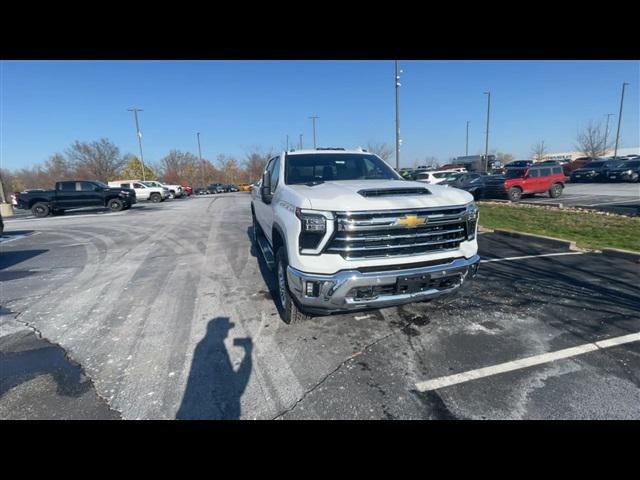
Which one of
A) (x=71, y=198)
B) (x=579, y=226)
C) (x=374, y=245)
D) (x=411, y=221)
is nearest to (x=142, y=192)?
(x=71, y=198)

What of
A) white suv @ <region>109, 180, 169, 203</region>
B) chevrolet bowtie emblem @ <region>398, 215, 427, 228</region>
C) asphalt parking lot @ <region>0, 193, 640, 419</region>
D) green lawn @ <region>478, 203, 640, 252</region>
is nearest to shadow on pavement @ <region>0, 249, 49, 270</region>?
asphalt parking lot @ <region>0, 193, 640, 419</region>

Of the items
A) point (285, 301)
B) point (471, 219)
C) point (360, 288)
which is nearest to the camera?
point (360, 288)

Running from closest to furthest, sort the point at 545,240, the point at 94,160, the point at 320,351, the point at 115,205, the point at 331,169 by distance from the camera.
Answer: the point at 320,351 → the point at 331,169 → the point at 545,240 → the point at 115,205 → the point at 94,160

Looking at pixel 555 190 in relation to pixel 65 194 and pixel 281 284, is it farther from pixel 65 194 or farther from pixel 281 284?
pixel 65 194

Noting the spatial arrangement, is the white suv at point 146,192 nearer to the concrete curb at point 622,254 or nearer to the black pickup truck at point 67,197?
the black pickup truck at point 67,197

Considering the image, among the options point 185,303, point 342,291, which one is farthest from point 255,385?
point 185,303

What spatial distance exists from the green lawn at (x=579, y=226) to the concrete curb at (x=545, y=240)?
0.63ft

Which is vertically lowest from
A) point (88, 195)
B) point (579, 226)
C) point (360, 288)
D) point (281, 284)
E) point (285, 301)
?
point (579, 226)

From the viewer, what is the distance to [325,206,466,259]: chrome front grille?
109 inches

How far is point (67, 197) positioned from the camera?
1759 cm

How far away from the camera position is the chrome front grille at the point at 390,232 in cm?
276

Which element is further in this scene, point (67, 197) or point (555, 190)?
point (67, 197)

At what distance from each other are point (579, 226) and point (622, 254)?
3.36 metres
